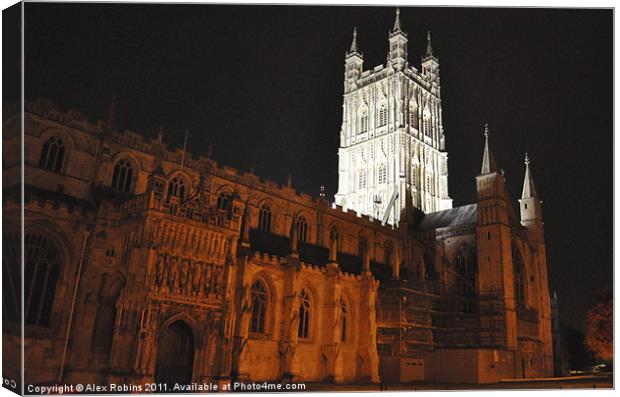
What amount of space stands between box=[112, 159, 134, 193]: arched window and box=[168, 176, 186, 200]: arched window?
7.30ft

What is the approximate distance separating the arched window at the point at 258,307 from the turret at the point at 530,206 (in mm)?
25385

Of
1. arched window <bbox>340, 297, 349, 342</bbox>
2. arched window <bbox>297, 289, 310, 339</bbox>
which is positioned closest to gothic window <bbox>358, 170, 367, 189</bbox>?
arched window <bbox>340, 297, 349, 342</bbox>

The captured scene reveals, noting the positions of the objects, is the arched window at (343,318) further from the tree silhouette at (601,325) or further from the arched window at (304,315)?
the tree silhouette at (601,325)

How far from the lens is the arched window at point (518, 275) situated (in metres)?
38.9

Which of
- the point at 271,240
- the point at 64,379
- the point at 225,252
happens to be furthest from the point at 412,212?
the point at 64,379

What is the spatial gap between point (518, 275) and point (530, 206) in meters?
6.22

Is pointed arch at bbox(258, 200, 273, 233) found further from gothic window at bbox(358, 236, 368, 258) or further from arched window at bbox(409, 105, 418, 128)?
arched window at bbox(409, 105, 418, 128)

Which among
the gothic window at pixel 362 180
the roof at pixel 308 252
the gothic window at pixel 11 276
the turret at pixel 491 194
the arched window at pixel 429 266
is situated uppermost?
the gothic window at pixel 362 180

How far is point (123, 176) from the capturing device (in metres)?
26.0

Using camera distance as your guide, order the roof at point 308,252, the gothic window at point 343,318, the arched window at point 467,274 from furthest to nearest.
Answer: the arched window at point 467,274, the roof at point 308,252, the gothic window at point 343,318

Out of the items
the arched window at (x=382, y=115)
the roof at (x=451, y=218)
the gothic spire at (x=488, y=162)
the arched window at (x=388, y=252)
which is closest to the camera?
the gothic spire at (x=488, y=162)

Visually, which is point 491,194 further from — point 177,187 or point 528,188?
point 177,187

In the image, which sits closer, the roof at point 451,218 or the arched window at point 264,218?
the arched window at point 264,218

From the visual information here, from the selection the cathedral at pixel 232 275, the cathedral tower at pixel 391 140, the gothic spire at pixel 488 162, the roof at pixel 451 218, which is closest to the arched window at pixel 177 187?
the cathedral at pixel 232 275
